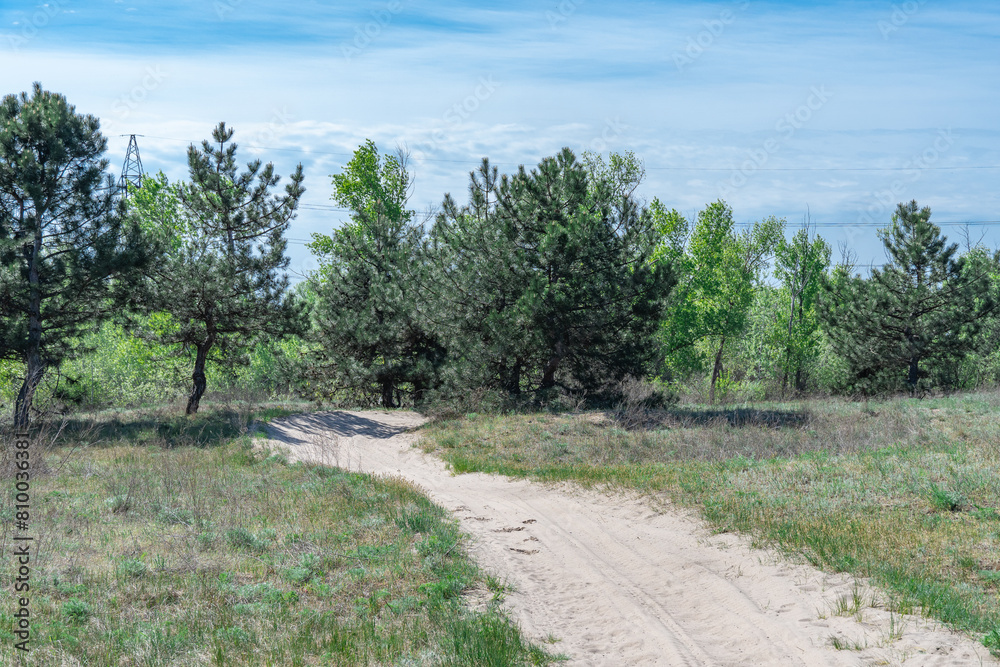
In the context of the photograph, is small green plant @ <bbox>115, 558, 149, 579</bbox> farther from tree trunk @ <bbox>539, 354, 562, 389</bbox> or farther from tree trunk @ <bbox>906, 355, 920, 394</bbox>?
tree trunk @ <bbox>906, 355, 920, 394</bbox>

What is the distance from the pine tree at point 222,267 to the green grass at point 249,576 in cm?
1136

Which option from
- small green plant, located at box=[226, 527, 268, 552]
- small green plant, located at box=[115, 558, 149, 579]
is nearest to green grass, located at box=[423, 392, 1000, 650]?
small green plant, located at box=[226, 527, 268, 552]

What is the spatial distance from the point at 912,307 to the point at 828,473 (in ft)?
77.4

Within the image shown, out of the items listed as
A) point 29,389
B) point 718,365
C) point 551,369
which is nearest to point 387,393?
point 551,369

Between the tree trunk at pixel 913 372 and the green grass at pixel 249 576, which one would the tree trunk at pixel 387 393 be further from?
the tree trunk at pixel 913 372

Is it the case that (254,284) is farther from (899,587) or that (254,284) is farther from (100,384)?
(899,587)

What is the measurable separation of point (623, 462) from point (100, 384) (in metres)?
31.4

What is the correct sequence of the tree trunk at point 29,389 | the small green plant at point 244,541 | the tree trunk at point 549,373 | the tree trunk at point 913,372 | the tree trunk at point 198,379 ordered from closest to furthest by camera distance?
the small green plant at point 244,541
the tree trunk at point 29,389
the tree trunk at point 549,373
the tree trunk at point 198,379
the tree trunk at point 913,372

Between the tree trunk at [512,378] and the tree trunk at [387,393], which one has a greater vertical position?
the tree trunk at [512,378]

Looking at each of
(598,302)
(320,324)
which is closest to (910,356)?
(598,302)

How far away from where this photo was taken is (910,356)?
104 ft

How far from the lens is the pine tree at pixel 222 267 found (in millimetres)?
23391

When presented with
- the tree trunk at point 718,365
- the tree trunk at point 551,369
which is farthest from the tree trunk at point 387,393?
the tree trunk at point 718,365

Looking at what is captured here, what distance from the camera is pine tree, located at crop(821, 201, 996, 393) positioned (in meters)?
29.9
